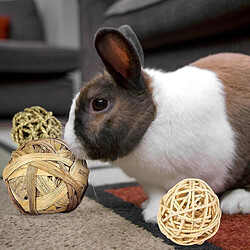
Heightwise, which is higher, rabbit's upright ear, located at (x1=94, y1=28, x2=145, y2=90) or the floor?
rabbit's upright ear, located at (x1=94, y1=28, x2=145, y2=90)

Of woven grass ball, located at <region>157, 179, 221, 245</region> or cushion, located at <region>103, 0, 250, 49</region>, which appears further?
cushion, located at <region>103, 0, 250, 49</region>

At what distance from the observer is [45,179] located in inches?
29.8

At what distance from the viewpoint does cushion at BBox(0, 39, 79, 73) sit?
2.64m

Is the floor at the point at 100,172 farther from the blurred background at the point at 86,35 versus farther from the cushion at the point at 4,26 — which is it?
the cushion at the point at 4,26

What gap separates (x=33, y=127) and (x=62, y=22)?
293cm

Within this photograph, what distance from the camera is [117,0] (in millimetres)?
1993

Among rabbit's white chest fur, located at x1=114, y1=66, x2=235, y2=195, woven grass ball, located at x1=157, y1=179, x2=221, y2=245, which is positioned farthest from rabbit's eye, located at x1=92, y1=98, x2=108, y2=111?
woven grass ball, located at x1=157, y1=179, x2=221, y2=245

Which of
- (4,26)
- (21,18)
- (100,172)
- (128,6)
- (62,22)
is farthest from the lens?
(62,22)

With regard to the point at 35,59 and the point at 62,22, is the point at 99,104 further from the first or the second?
the point at 62,22

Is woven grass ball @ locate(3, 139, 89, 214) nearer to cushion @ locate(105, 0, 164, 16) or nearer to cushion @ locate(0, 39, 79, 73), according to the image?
cushion @ locate(105, 0, 164, 16)

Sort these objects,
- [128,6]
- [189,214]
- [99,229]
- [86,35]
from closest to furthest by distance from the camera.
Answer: [189,214], [99,229], [128,6], [86,35]

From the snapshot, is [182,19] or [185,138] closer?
[185,138]

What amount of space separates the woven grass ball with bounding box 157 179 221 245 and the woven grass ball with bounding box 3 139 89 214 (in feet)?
0.69

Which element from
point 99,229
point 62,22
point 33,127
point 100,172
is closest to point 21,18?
point 62,22
